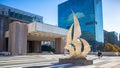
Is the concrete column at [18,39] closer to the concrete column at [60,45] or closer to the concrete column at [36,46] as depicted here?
the concrete column at [60,45]

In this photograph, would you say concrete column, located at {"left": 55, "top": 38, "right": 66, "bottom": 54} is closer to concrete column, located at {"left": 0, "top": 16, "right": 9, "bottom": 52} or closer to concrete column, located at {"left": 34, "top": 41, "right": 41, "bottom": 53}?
concrete column, located at {"left": 34, "top": 41, "right": 41, "bottom": 53}

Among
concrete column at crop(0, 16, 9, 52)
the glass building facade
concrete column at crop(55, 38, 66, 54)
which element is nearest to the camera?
concrete column at crop(55, 38, 66, 54)

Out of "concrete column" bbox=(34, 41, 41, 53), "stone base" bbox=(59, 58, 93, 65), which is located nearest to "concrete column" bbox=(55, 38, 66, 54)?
"concrete column" bbox=(34, 41, 41, 53)

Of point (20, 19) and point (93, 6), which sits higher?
point (93, 6)

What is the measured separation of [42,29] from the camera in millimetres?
38875

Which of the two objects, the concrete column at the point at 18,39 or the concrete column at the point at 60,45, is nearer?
the concrete column at the point at 18,39

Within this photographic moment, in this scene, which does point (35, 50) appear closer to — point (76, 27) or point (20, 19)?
point (20, 19)

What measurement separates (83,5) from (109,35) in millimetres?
30152

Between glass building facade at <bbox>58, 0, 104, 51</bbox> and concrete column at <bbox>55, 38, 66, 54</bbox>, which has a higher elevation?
glass building facade at <bbox>58, 0, 104, 51</bbox>

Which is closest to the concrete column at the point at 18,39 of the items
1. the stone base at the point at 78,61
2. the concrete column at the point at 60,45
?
the concrete column at the point at 60,45

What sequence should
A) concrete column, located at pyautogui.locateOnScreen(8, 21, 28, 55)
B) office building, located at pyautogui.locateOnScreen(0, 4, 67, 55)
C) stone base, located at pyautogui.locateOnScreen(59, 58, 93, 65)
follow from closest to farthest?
1. stone base, located at pyautogui.locateOnScreen(59, 58, 93, 65)
2. concrete column, located at pyautogui.locateOnScreen(8, 21, 28, 55)
3. office building, located at pyautogui.locateOnScreen(0, 4, 67, 55)

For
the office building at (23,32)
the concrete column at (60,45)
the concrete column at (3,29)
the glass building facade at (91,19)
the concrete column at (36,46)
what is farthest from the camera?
the glass building facade at (91,19)

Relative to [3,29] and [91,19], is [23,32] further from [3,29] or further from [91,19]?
[91,19]

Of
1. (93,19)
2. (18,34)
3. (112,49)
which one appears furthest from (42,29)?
(93,19)
